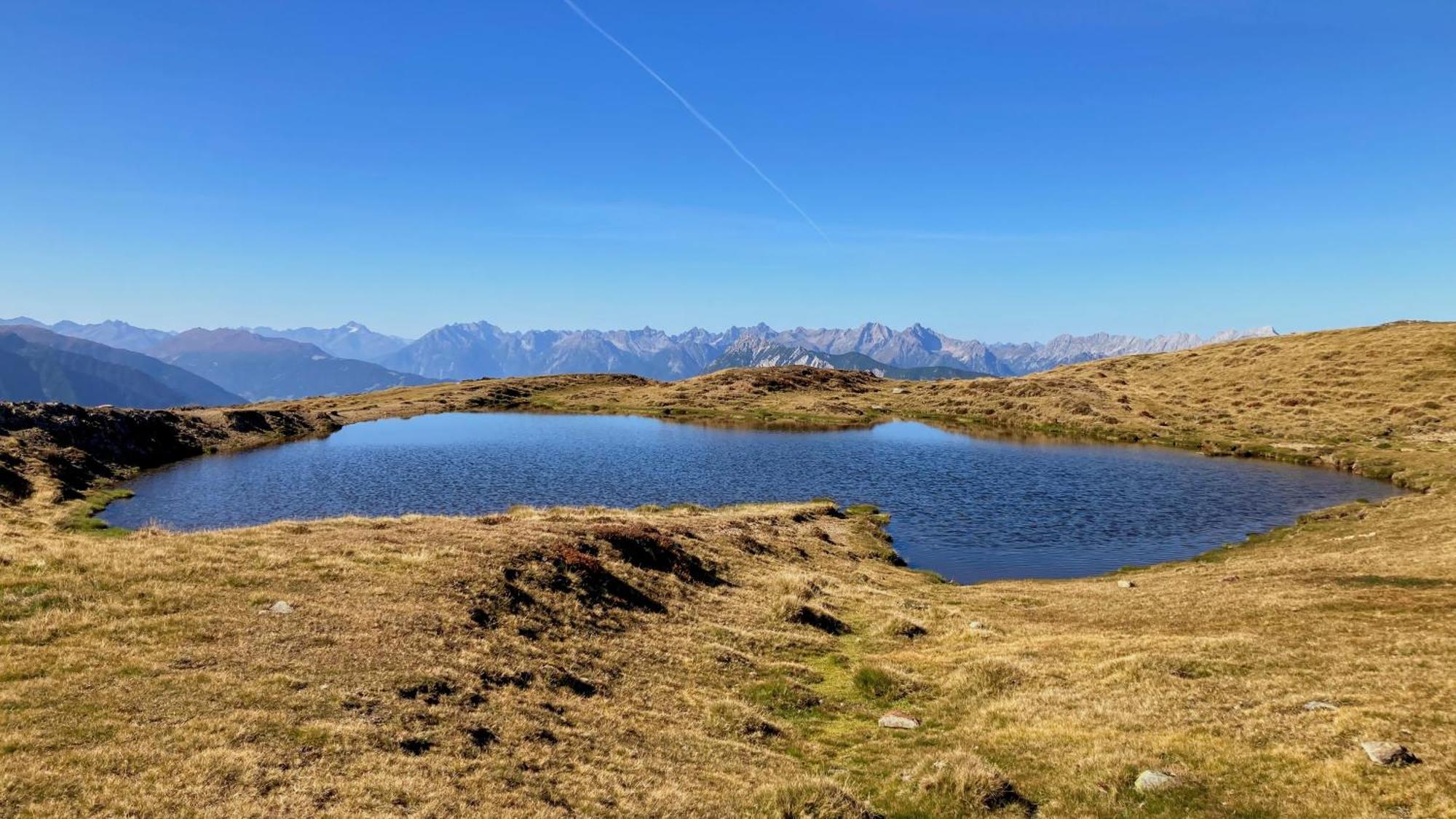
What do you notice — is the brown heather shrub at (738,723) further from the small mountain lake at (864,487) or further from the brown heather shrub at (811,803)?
the small mountain lake at (864,487)

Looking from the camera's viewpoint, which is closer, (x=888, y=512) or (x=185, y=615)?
(x=185, y=615)

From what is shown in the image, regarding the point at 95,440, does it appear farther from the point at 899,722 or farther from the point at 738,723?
the point at 899,722

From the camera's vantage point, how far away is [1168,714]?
20359 mm

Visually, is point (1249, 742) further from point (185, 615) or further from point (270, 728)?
point (185, 615)

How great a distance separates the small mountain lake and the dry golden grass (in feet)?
70.3

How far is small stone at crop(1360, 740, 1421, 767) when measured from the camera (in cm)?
1544

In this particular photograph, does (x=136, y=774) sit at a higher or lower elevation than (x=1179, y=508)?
higher

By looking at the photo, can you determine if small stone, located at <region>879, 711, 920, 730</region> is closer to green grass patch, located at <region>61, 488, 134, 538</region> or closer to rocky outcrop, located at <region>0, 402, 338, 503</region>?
green grass patch, located at <region>61, 488, 134, 538</region>

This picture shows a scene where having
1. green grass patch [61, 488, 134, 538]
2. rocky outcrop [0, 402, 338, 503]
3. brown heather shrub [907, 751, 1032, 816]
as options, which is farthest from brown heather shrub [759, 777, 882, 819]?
rocky outcrop [0, 402, 338, 503]

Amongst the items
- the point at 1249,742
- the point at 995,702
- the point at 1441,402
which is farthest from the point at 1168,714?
the point at 1441,402

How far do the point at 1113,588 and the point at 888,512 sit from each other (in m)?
35.0

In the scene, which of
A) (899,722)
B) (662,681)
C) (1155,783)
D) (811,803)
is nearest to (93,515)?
(662,681)

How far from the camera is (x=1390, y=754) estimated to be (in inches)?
618

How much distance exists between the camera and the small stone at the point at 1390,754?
15438mm
